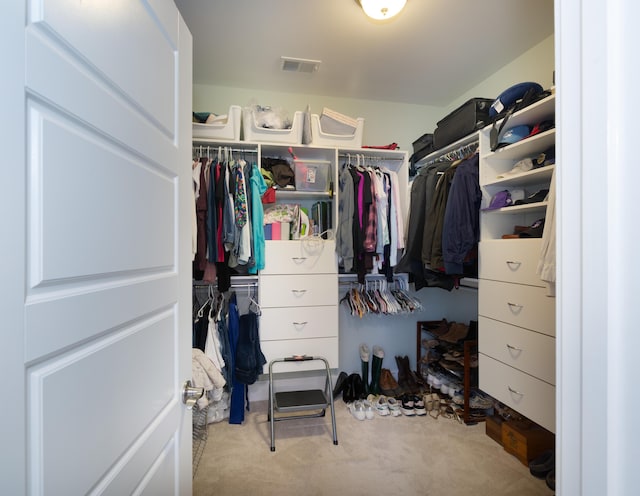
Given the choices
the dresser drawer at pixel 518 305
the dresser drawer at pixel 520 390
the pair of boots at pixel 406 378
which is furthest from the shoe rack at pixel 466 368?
the dresser drawer at pixel 518 305

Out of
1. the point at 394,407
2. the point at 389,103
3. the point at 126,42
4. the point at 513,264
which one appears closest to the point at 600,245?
the point at 126,42

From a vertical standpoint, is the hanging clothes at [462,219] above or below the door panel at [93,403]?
above

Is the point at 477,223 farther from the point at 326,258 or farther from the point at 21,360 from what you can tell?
the point at 21,360

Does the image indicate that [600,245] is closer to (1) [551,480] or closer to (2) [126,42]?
(2) [126,42]

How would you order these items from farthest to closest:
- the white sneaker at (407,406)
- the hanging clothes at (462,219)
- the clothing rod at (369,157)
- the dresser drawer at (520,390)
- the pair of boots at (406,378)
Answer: the pair of boots at (406,378)
the clothing rod at (369,157)
the white sneaker at (407,406)
the hanging clothes at (462,219)
the dresser drawer at (520,390)

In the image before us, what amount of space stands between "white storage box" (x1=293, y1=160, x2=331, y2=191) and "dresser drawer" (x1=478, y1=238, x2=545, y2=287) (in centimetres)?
123

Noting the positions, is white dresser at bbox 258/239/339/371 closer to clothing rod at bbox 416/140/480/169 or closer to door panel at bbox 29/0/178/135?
clothing rod at bbox 416/140/480/169

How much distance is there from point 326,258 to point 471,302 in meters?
1.36

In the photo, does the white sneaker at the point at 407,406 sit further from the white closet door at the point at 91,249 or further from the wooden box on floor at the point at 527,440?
the white closet door at the point at 91,249

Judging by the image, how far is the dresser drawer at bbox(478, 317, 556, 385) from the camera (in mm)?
1561

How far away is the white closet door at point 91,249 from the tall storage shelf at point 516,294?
1.69 m

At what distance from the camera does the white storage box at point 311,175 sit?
2424mm

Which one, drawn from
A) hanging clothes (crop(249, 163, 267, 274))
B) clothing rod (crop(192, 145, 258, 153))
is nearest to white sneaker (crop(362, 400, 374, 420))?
hanging clothes (crop(249, 163, 267, 274))

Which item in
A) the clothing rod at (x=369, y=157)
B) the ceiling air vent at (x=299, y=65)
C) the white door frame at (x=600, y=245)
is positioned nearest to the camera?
the white door frame at (x=600, y=245)
